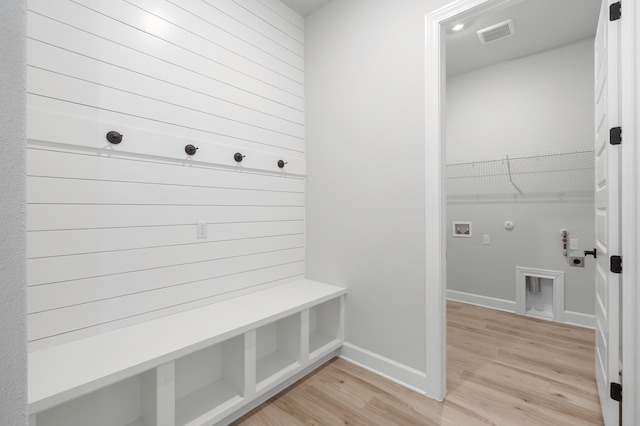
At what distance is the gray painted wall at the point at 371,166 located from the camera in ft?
6.55

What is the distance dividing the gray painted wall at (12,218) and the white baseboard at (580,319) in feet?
13.4

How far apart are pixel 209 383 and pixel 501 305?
10.8 feet

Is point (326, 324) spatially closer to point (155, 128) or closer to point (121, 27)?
point (155, 128)

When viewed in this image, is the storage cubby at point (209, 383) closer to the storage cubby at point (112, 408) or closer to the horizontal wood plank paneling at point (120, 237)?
the storage cubby at point (112, 408)

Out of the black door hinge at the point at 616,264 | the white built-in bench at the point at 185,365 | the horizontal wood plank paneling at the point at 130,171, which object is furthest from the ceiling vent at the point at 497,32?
the white built-in bench at the point at 185,365

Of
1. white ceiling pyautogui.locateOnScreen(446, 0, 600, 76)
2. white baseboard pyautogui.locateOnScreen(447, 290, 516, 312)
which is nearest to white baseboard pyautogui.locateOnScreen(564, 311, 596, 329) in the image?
white baseboard pyautogui.locateOnScreen(447, 290, 516, 312)

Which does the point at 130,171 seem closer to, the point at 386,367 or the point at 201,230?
the point at 201,230

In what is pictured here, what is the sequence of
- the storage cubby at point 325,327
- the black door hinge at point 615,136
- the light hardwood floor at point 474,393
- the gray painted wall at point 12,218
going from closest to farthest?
the gray painted wall at point 12,218 < the black door hinge at point 615,136 < the light hardwood floor at point 474,393 < the storage cubby at point 325,327

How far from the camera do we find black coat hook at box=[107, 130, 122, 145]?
151 centimetres

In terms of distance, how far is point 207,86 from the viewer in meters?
1.97

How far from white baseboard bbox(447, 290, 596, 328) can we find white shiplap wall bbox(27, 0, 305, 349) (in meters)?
2.56

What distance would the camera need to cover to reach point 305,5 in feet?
8.25

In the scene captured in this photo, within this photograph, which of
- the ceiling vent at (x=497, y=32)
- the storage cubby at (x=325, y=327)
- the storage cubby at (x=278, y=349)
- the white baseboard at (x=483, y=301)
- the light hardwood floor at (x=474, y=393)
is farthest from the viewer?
the white baseboard at (x=483, y=301)

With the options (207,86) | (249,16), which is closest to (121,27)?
(207,86)
